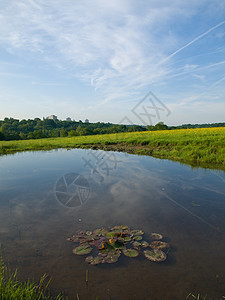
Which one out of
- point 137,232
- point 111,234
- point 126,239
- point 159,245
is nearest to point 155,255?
point 159,245

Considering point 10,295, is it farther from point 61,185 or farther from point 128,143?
point 128,143

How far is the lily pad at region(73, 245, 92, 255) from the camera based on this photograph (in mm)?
3936

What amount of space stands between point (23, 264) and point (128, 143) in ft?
66.7

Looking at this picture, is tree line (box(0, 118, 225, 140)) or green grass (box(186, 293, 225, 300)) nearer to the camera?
green grass (box(186, 293, 225, 300))

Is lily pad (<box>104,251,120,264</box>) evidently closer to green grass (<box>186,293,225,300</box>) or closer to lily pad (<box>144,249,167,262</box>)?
lily pad (<box>144,249,167,262</box>)

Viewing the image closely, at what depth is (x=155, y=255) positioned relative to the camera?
382 cm

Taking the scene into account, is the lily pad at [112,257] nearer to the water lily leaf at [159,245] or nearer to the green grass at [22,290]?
the water lily leaf at [159,245]

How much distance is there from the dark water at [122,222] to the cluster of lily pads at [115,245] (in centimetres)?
14

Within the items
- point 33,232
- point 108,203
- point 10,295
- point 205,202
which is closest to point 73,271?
point 10,295

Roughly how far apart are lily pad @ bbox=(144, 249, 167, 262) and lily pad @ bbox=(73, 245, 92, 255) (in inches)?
45.1

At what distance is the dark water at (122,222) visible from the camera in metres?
3.21

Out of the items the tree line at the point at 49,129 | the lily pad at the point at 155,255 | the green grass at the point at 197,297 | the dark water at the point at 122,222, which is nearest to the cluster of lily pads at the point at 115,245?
the lily pad at the point at 155,255

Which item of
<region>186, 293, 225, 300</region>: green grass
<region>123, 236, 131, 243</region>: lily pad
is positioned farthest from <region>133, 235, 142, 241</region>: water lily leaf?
<region>186, 293, 225, 300</region>: green grass

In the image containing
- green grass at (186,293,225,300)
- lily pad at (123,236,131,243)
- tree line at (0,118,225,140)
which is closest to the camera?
green grass at (186,293,225,300)
